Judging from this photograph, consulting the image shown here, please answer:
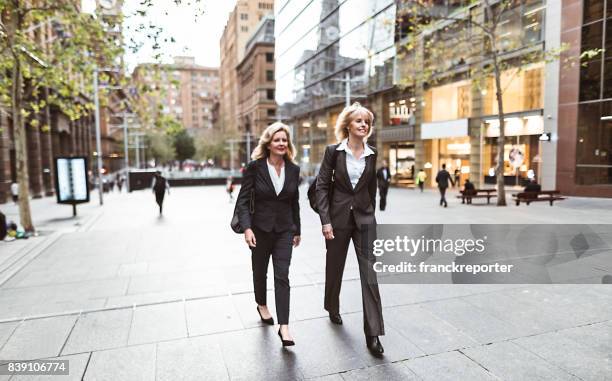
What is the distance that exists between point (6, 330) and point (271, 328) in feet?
9.36

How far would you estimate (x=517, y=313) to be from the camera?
4.61 meters

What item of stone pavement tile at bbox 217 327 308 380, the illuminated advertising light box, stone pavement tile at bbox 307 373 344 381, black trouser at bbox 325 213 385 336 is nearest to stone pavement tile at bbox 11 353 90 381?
stone pavement tile at bbox 217 327 308 380

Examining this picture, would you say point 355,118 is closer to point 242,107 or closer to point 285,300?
point 285,300

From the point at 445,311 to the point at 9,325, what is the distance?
15.9 feet

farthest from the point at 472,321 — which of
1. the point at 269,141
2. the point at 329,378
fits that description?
the point at 269,141

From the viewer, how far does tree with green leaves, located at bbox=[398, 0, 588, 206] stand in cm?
1783

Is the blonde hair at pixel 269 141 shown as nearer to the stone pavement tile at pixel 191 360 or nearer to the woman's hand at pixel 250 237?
the woman's hand at pixel 250 237

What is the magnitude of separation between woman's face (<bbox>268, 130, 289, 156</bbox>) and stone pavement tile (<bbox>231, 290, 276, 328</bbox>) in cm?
189

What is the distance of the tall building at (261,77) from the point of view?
76938 mm

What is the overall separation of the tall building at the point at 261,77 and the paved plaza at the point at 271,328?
70.7 m

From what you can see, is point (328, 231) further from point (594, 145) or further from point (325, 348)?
point (594, 145)

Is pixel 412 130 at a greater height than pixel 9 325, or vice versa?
pixel 412 130

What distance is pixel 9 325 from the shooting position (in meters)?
4.64

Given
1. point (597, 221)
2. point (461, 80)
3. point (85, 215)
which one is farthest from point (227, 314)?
point (461, 80)
